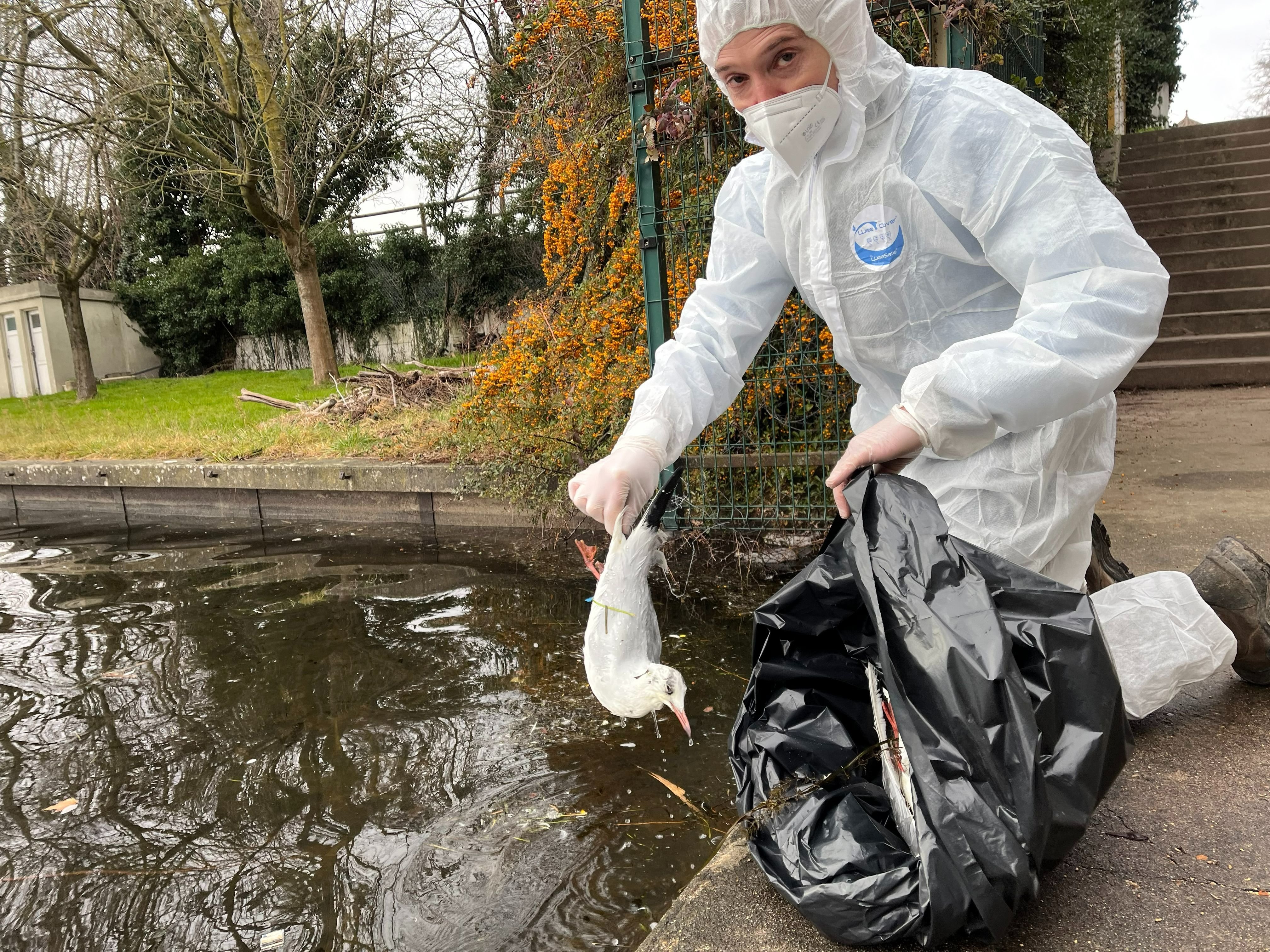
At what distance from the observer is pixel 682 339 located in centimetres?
185

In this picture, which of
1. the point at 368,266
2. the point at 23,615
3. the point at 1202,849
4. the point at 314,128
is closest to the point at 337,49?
the point at 314,128

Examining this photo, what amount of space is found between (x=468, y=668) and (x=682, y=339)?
77.2 inches

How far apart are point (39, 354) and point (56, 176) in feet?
27.2

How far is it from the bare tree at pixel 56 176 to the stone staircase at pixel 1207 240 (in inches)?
456

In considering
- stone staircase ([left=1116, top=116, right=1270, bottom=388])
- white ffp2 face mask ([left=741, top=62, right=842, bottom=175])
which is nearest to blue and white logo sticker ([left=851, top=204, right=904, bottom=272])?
white ffp2 face mask ([left=741, top=62, right=842, bottom=175])

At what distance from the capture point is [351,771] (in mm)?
2586

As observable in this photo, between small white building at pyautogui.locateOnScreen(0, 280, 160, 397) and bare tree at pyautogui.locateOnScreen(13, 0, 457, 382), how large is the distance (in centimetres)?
761

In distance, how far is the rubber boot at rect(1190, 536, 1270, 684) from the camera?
1821mm

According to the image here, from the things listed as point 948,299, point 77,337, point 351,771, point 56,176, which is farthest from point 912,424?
point 77,337

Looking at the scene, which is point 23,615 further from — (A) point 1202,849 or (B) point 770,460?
(A) point 1202,849

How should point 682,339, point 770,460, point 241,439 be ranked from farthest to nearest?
point 241,439 < point 770,460 < point 682,339

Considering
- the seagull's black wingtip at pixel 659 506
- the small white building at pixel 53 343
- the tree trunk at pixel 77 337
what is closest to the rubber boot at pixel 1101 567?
the seagull's black wingtip at pixel 659 506

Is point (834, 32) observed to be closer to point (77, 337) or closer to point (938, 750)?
point (938, 750)

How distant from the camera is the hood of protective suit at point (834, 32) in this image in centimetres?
148
